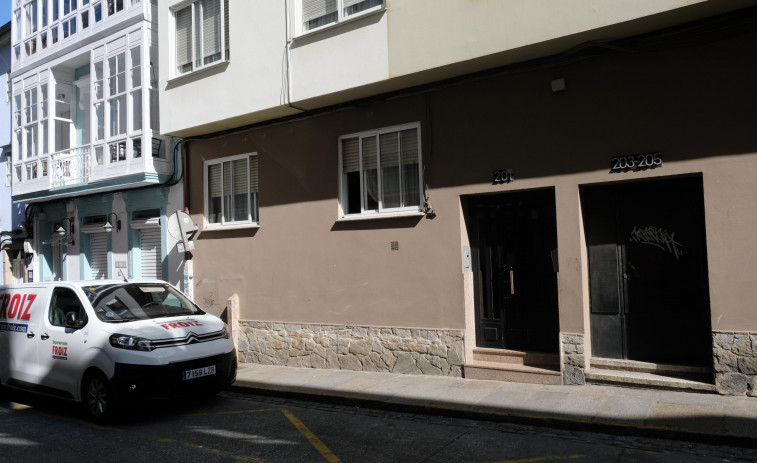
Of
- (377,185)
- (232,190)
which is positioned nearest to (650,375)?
(377,185)

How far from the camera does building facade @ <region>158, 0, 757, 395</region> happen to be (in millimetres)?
7289

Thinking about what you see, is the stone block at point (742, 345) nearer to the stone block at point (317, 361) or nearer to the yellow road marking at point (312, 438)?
the yellow road marking at point (312, 438)

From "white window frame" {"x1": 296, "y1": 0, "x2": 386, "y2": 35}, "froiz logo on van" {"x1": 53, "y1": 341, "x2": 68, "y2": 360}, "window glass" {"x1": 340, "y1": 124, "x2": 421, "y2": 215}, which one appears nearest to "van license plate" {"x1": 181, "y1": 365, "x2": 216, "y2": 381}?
"froiz logo on van" {"x1": 53, "y1": 341, "x2": 68, "y2": 360}

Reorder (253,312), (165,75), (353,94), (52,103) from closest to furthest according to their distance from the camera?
(353,94), (253,312), (165,75), (52,103)

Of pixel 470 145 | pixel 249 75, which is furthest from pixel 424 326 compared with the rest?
pixel 249 75

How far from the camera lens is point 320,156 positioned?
423 inches

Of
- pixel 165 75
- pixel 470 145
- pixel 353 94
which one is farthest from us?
pixel 165 75

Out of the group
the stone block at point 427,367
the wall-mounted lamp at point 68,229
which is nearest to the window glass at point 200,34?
the wall-mounted lamp at point 68,229

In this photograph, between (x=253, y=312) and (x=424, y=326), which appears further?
(x=253, y=312)

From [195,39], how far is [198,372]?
7.34m

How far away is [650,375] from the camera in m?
7.78

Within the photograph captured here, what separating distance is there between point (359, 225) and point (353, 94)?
2.19 metres

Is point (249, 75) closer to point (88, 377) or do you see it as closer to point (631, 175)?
point (88, 377)

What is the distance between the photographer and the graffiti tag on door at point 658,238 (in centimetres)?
787
